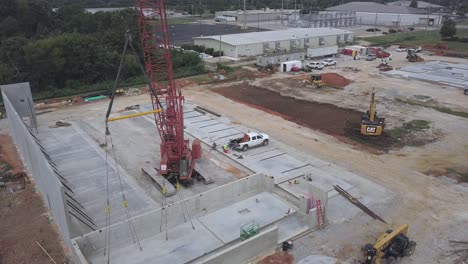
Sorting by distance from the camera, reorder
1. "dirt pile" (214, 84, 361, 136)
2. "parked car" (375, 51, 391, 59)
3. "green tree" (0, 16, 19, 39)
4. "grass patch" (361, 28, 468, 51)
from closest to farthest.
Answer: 1. "dirt pile" (214, 84, 361, 136)
2. "green tree" (0, 16, 19, 39)
3. "parked car" (375, 51, 391, 59)
4. "grass patch" (361, 28, 468, 51)

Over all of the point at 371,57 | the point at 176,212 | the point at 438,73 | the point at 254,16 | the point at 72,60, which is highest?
the point at 254,16

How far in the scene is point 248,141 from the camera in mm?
29906

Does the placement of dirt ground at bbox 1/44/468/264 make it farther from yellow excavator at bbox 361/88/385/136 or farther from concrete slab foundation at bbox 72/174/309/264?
yellow excavator at bbox 361/88/385/136

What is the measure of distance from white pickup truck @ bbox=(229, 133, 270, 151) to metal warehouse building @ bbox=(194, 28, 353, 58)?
37.1m

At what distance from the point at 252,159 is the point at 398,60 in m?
48.0

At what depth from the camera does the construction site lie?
18.4 m

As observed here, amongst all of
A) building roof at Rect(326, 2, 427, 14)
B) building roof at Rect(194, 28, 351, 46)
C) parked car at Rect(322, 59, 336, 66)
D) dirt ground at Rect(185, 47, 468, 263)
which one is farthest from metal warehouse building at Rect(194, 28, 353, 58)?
building roof at Rect(326, 2, 427, 14)

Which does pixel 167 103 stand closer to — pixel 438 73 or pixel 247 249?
pixel 247 249

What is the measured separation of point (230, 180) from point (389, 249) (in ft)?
36.4

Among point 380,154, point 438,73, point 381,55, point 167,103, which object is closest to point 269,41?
point 381,55

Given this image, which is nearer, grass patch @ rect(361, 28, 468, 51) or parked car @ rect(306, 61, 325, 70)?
parked car @ rect(306, 61, 325, 70)

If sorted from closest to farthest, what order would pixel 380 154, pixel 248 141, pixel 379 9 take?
pixel 380 154
pixel 248 141
pixel 379 9

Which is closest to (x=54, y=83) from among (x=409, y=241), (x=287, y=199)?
(x=287, y=199)

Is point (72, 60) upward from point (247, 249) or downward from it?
upward
